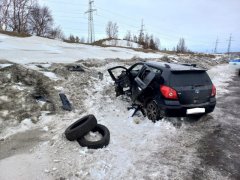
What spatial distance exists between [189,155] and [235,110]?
4.38 metres

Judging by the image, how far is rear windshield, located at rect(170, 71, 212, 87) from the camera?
252 inches


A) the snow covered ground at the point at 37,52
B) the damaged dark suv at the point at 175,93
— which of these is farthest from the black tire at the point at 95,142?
the snow covered ground at the point at 37,52

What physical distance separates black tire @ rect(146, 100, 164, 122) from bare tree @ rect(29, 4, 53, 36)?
4983 centimetres

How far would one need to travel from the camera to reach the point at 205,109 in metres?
6.64

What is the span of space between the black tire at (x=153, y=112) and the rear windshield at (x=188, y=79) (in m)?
0.74

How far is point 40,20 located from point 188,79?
181ft

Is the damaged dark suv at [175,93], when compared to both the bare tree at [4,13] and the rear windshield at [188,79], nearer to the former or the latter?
the rear windshield at [188,79]

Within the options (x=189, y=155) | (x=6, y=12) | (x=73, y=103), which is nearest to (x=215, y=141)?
(x=189, y=155)

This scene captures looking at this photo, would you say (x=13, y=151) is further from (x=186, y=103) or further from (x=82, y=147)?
(x=186, y=103)

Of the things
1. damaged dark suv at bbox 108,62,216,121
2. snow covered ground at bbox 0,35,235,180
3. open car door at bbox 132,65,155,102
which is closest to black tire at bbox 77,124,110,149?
snow covered ground at bbox 0,35,235,180

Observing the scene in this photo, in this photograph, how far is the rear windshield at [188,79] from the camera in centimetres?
641

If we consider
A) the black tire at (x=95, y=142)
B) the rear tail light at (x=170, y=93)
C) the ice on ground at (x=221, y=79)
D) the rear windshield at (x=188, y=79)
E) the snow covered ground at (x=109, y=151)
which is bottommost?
the ice on ground at (x=221, y=79)

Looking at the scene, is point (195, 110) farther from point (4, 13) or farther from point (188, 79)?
point (4, 13)

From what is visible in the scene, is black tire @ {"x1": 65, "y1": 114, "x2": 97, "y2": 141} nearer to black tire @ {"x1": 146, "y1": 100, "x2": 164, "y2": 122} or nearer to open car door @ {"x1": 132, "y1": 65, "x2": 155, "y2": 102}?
black tire @ {"x1": 146, "y1": 100, "x2": 164, "y2": 122}
